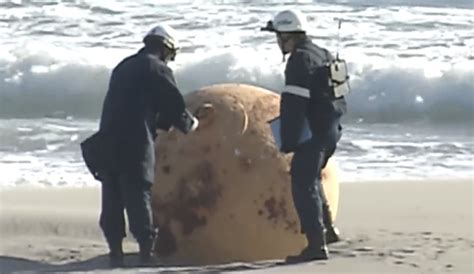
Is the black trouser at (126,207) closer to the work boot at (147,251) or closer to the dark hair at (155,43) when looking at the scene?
the work boot at (147,251)

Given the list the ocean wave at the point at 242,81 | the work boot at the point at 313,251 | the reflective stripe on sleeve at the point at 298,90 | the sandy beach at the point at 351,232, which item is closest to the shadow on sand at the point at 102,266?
the sandy beach at the point at 351,232

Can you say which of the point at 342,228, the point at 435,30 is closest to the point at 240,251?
the point at 342,228

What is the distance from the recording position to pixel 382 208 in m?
10.4

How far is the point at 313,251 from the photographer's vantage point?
8.18 meters

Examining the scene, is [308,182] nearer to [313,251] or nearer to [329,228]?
[313,251]

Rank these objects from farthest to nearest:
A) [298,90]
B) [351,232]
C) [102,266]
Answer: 1. [351,232]
2. [102,266]
3. [298,90]

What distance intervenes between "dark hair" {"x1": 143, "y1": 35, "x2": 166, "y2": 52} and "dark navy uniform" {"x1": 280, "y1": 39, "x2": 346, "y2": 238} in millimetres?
740

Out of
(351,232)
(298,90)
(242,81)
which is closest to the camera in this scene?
(298,90)

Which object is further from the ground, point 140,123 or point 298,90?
point 298,90

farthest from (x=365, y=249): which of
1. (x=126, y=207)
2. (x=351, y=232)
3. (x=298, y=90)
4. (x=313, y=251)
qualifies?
(x=126, y=207)

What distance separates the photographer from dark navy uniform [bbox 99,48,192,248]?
8180mm

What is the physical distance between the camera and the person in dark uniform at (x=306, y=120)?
8.09 metres

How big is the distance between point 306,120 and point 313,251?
72cm

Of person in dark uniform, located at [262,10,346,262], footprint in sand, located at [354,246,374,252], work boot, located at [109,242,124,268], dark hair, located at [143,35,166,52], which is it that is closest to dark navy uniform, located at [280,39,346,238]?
person in dark uniform, located at [262,10,346,262]
